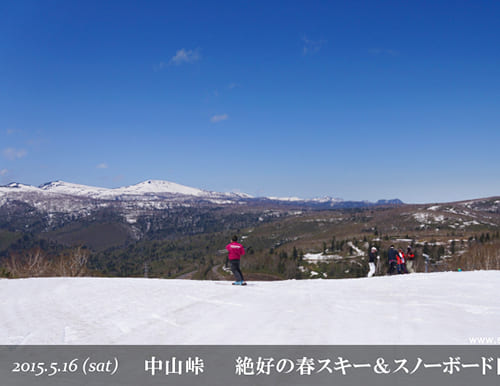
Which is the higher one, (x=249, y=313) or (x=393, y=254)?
(x=393, y=254)

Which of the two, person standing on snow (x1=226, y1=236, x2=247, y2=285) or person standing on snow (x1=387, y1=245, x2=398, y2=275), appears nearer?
person standing on snow (x1=226, y1=236, x2=247, y2=285)

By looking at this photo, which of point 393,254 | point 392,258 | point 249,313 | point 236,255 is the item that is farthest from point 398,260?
point 249,313

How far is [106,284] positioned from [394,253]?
56.0ft

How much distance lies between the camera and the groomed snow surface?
337 inches

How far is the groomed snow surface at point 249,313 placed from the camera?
8570 millimetres

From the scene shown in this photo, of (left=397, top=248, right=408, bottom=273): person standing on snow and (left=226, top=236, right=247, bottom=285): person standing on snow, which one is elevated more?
(left=226, top=236, right=247, bottom=285): person standing on snow

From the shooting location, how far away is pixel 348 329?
8836mm

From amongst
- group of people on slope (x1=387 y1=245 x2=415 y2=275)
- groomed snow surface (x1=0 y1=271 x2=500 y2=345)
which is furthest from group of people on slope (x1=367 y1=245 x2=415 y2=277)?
groomed snow surface (x1=0 y1=271 x2=500 y2=345)

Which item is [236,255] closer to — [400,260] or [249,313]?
[249,313]

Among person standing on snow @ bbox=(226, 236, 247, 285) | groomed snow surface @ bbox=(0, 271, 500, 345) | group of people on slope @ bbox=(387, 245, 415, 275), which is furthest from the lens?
group of people on slope @ bbox=(387, 245, 415, 275)

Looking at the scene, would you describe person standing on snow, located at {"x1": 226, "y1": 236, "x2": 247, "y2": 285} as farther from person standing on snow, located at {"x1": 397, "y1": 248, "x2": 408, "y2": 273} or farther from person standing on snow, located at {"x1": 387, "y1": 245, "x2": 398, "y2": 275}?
person standing on snow, located at {"x1": 397, "y1": 248, "x2": 408, "y2": 273}

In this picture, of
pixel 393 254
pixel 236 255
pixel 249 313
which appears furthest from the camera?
pixel 393 254

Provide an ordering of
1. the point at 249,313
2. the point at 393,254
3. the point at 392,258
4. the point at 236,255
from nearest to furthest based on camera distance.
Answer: the point at 249,313
the point at 236,255
the point at 393,254
the point at 392,258

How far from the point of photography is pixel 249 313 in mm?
10703
